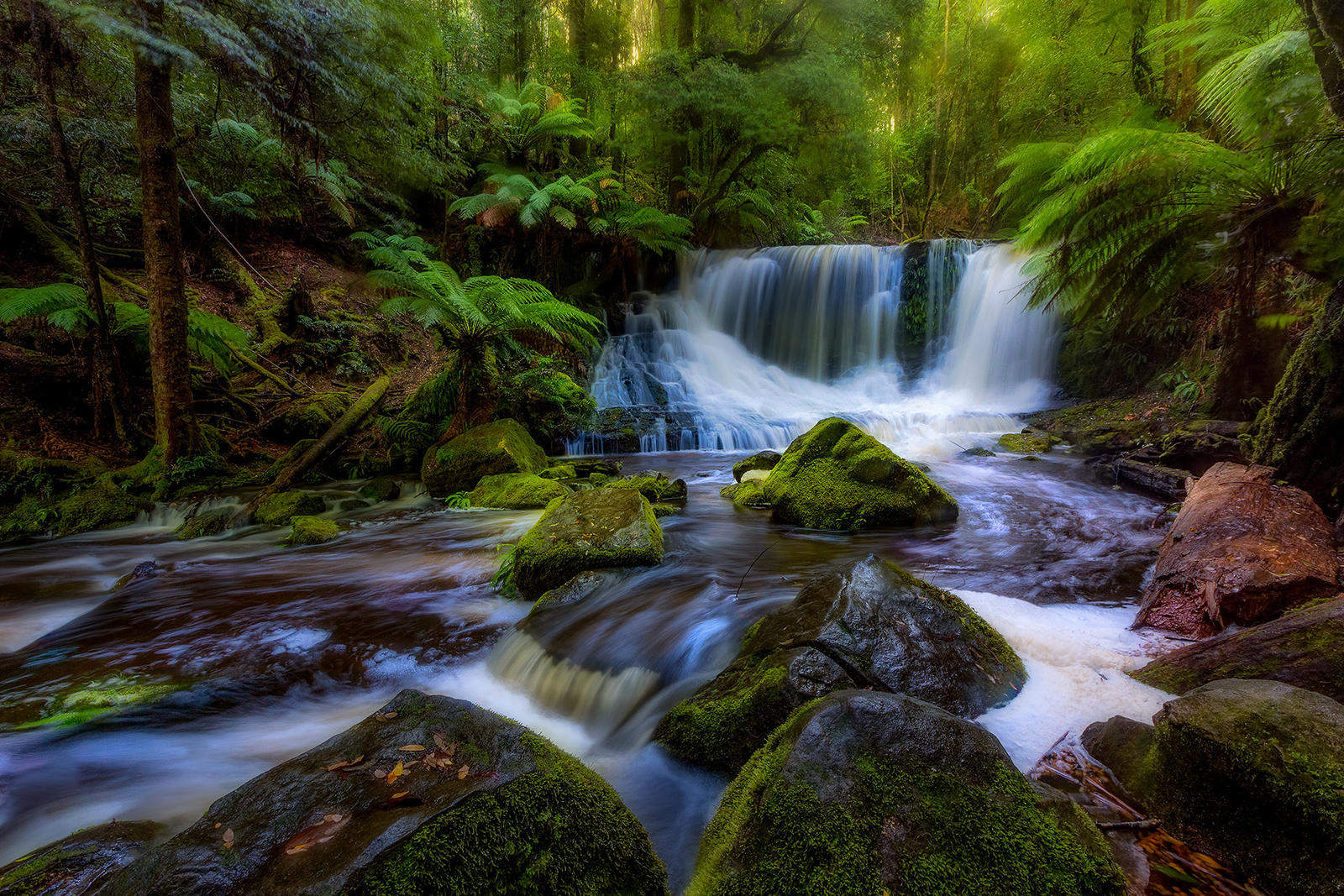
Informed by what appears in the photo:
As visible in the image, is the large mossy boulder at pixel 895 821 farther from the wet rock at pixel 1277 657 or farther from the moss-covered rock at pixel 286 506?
the moss-covered rock at pixel 286 506

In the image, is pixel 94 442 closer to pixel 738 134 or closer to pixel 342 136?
pixel 342 136

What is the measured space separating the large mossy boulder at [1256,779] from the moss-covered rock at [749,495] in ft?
13.9

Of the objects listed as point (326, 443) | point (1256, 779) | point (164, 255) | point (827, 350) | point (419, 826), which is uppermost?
point (164, 255)

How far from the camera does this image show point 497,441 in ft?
23.2

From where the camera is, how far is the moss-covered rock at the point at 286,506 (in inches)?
225

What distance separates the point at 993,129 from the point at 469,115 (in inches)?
644

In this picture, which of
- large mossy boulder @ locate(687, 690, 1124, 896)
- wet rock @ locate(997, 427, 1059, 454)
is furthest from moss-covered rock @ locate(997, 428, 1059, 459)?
large mossy boulder @ locate(687, 690, 1124, 896)

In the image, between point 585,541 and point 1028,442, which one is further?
point 1028,442

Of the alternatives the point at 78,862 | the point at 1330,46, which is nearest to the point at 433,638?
the point at 78,862

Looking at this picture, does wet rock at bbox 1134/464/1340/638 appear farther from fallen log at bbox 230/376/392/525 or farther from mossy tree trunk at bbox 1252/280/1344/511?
fallen log at bbox 230/376/392/525

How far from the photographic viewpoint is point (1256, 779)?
1.41 m

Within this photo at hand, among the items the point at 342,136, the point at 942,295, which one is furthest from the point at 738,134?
the point at 342,136

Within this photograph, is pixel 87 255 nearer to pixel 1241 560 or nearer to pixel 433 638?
pixel 433 638

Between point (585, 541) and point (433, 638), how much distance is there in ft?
3.71
